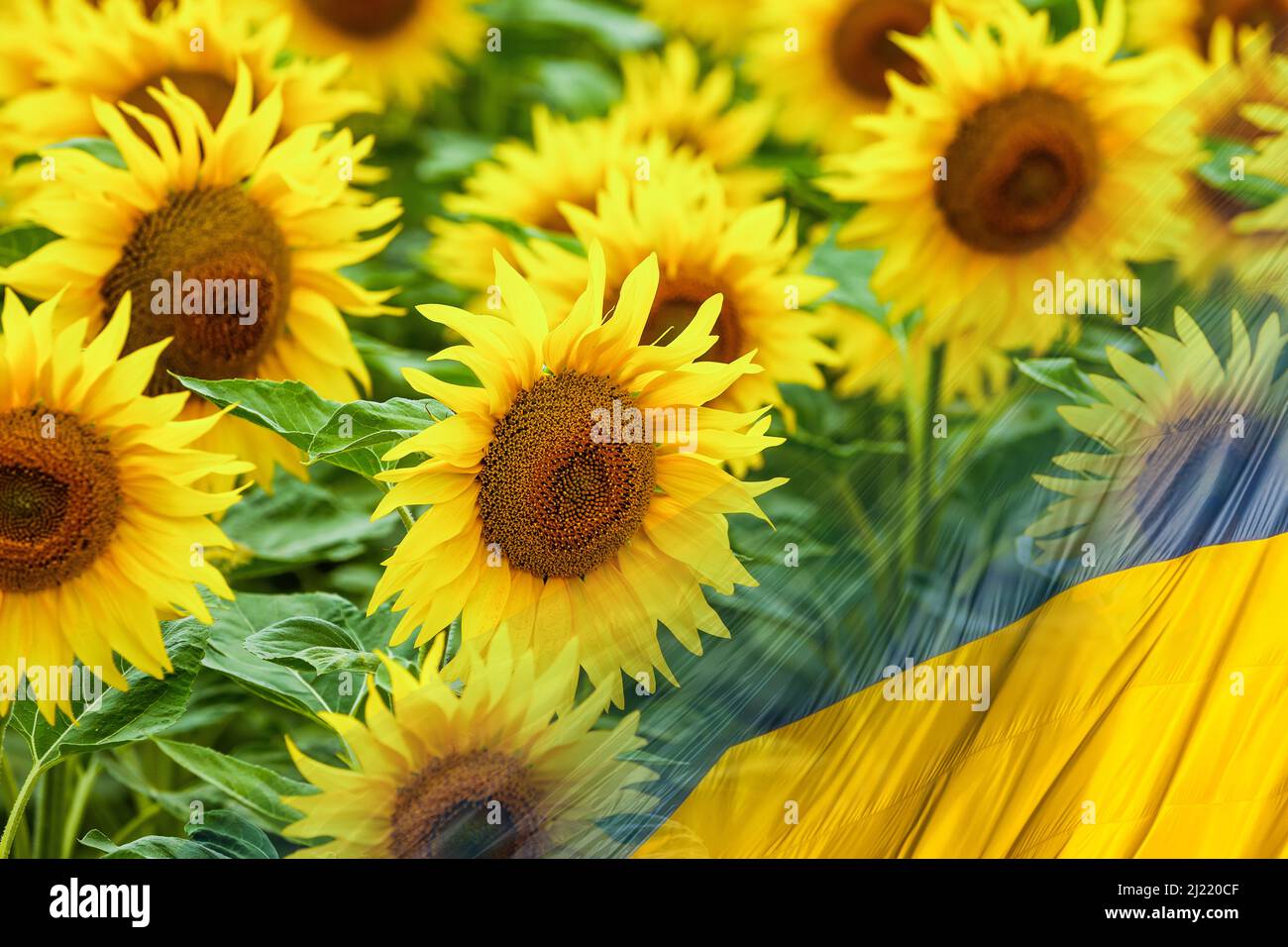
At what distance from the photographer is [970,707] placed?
57 centimetres

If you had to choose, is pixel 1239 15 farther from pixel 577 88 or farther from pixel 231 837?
pixel 231 837

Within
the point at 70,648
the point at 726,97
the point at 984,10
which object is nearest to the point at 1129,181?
the point at 984,10

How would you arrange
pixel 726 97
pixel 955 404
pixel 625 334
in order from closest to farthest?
pixel 625 334, pixel 955 404, pixel 726 97

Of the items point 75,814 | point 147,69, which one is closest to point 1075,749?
point 75,814

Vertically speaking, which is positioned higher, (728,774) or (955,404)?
(955,404)

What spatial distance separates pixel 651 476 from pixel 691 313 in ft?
0.52

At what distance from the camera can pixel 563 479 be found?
1.69 ft

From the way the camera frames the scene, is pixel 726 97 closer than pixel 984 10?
No

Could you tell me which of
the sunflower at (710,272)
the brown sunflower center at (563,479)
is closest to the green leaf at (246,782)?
the brown sunflower center at (563,479)

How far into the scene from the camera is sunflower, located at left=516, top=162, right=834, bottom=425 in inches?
25.9

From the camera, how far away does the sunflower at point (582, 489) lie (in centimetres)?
50

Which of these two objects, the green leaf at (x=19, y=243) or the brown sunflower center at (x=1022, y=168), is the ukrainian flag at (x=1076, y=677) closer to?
the brown sunflower center at (x=1022, y=168)
